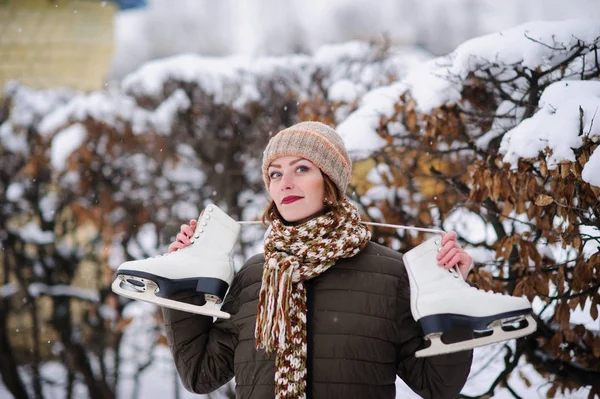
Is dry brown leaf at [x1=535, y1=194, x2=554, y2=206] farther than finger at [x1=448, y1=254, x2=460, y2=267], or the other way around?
dry brown leaf at [x1=535, y1=194, x2=554, y2=206]

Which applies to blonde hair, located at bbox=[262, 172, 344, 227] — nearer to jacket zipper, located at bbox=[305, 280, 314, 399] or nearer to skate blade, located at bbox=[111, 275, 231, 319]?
jacket zipper, located at bbox=[305, 280, 314, 399]

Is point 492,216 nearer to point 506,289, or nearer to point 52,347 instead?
point 506,289

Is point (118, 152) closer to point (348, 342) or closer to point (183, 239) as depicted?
point (183, 239)

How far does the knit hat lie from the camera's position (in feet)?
6.17

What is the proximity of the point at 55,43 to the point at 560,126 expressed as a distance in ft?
19.5

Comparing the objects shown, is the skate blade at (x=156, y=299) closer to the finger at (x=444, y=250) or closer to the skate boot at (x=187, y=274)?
the skate boot at (x=187, y=274)

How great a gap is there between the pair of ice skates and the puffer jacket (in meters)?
0.08

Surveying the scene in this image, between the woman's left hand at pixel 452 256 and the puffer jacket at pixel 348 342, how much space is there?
0.17 meters

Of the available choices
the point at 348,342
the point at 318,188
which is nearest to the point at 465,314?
the point at 348,342

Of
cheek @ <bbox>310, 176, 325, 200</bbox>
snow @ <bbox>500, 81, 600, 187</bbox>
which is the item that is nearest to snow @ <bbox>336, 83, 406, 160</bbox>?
snow @ <bbox>500, 81, 600, 187</bbox>

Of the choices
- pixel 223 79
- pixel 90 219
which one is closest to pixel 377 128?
pixel 223 79

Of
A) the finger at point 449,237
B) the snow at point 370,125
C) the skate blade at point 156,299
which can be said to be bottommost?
the snow at point 370,125

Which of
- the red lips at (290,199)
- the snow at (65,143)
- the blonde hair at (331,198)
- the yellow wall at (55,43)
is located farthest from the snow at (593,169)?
the yellow wall at (55,43)

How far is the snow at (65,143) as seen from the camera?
5.49 meters
